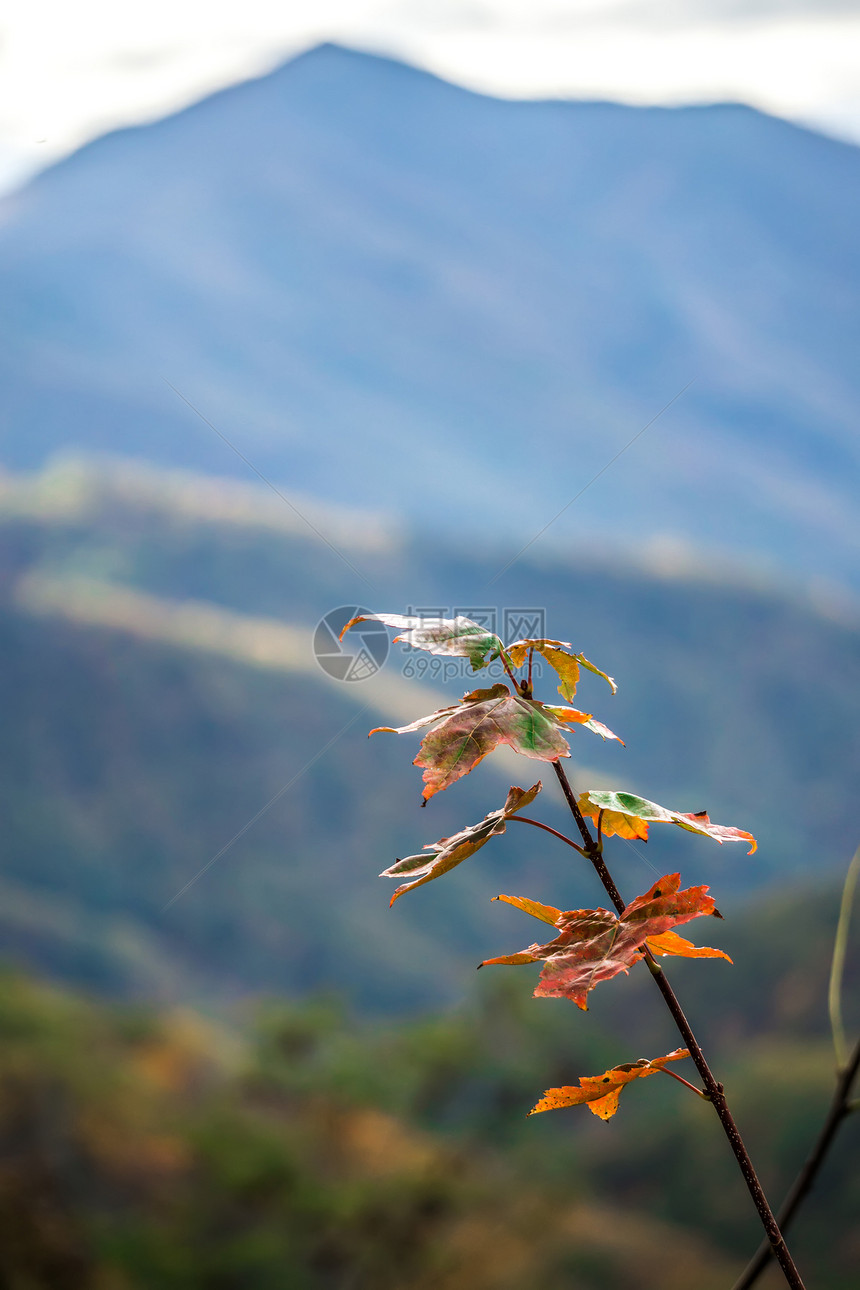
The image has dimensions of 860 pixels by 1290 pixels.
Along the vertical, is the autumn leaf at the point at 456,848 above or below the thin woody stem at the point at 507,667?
below

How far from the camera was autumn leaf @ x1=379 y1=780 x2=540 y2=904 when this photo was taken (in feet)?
0.88

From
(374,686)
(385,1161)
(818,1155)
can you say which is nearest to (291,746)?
(374,686)

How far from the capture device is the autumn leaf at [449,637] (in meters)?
0.28

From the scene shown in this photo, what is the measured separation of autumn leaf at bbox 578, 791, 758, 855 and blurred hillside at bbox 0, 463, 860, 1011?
109 inches

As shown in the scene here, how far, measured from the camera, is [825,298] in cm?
940

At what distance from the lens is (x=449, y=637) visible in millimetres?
284

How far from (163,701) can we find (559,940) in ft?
15.9

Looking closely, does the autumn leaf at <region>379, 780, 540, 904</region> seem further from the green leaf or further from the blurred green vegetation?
the blurred green vegetation

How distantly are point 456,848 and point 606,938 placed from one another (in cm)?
5

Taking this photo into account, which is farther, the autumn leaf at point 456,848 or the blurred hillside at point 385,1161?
the blurred hillside at point 385,1161

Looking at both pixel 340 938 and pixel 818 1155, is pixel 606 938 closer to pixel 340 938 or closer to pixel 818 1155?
pixel 818 1155

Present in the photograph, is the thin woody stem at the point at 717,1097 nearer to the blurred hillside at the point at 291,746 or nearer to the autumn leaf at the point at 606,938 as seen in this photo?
the autumn leaf at the point at 606,938

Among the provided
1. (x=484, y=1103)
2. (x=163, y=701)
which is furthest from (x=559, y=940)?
(x=163, y=701)

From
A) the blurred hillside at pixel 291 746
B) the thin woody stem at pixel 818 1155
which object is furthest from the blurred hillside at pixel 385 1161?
the thin woody stem at pixel 818 1155
